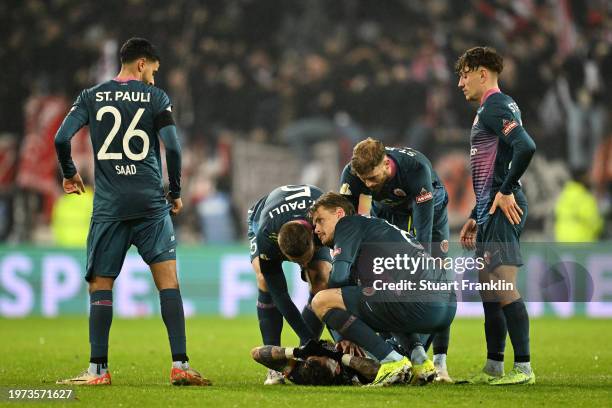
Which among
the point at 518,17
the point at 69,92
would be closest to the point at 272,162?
the point at 69,92

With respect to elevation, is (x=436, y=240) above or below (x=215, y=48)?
below

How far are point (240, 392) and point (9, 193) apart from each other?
11.4 m

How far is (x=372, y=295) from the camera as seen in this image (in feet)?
19.9

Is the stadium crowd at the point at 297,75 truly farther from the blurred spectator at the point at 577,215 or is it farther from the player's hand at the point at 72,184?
the player's hand at the point at 72,184

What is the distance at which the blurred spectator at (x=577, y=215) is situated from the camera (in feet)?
51.1

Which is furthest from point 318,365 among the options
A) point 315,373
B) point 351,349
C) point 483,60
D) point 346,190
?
point 483,60

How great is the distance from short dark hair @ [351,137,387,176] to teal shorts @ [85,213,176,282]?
1282 millimetres

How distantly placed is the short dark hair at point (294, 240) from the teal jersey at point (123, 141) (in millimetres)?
934

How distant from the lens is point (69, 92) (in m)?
16.7

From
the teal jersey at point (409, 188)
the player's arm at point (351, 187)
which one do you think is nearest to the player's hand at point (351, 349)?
the teal jersey at point (409, 188)

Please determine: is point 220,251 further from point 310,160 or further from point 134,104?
point 134,104

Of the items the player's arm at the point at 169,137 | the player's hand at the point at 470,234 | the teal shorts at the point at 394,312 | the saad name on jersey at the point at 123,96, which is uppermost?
the saad name on jersey at the point at 123,96

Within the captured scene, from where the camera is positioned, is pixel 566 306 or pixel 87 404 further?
pixel 566 306

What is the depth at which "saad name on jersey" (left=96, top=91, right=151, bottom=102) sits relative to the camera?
20.6ft
